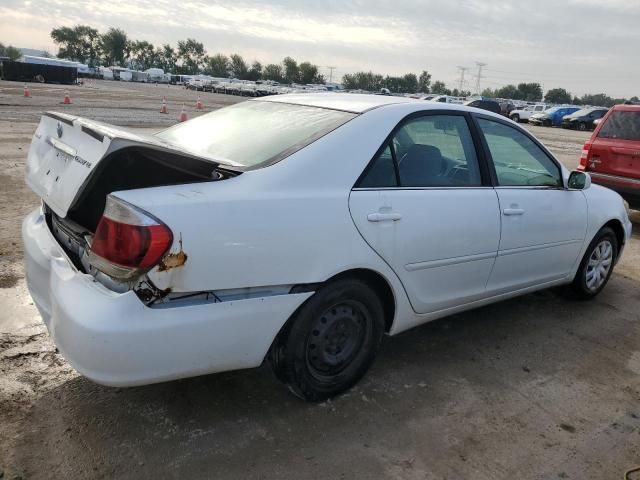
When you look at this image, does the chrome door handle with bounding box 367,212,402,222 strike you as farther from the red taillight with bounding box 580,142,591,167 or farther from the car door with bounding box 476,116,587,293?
the red taillight with bounding box 580,142,591,167

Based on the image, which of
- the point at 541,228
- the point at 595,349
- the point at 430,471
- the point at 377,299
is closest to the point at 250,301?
the point at 377,299

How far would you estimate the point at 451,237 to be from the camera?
3.29 meters

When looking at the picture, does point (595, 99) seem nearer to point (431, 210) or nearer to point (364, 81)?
point (364, 81)

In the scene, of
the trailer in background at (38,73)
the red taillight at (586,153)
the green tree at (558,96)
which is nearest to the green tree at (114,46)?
the trailer in background at (38,73)

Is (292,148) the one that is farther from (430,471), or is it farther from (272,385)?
(430,471)

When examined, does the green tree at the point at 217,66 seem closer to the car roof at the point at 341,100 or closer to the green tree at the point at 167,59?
the green tree at the point at 167,59

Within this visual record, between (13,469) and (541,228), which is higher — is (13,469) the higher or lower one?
the lower one

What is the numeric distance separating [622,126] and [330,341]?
711 centimetres

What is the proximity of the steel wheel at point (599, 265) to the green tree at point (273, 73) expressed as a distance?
121 meters

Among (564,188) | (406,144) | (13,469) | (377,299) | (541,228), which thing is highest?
(406,144)

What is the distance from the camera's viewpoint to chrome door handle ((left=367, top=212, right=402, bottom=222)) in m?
2.88

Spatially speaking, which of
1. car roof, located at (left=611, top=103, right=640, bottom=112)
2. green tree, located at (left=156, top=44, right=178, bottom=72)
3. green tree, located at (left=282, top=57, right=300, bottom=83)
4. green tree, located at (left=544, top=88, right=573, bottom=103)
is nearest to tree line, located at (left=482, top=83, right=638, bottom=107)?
green tree, located at (left=544, top=88, right=573, bottom=103)

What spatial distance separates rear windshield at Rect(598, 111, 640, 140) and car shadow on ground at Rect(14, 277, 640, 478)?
5.16 metres

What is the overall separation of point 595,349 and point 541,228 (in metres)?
0.97
